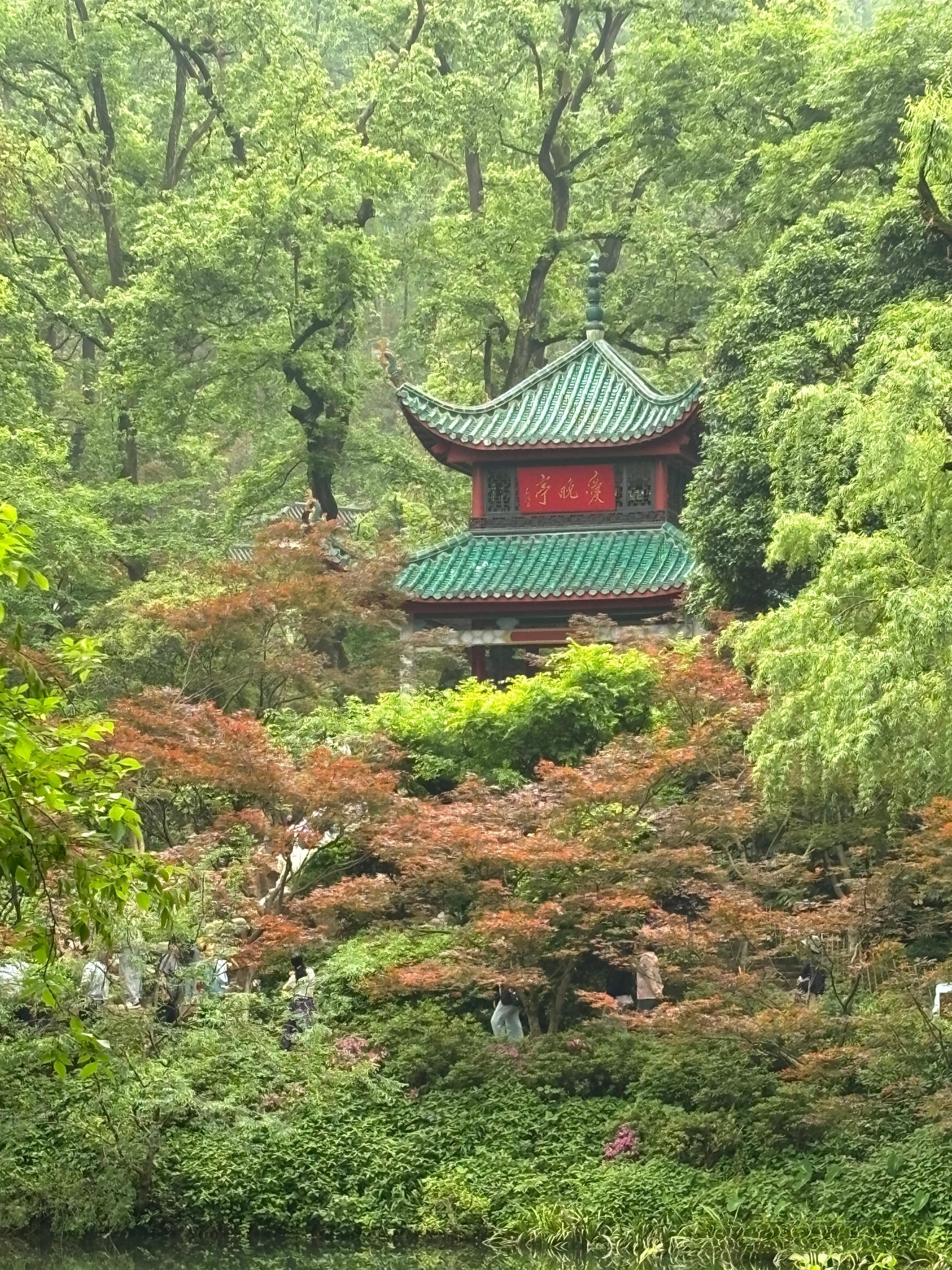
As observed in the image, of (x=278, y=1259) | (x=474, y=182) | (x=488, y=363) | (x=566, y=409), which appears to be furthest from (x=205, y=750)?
(x=474, y=182)

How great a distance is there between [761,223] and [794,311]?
5.83 metres

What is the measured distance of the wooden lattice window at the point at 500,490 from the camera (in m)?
20.6

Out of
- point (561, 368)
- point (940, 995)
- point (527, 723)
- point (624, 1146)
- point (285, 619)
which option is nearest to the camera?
point (624, 1146)

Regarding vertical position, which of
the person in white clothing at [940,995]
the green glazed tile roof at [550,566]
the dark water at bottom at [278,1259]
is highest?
the green glazed tile roof at [550,566]

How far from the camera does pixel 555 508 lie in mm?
20297

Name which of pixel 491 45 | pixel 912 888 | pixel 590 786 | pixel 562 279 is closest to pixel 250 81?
pixel 491 45

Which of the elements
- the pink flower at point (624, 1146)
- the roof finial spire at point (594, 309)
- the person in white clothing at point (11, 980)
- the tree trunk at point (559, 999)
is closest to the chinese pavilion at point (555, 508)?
the roof finial spire at point (594, 309)

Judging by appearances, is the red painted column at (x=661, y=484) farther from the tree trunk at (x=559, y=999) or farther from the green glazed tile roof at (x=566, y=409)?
the tree trunk at (x=559, y=999)

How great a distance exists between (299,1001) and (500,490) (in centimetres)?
996

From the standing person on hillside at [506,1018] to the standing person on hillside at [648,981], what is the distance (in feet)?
2.87

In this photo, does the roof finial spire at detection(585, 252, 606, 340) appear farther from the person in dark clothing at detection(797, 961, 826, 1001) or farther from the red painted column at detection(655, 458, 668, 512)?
the person in dark clothing at detection(797, 961, 826, 1001)

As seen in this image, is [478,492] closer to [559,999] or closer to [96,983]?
[559,999]

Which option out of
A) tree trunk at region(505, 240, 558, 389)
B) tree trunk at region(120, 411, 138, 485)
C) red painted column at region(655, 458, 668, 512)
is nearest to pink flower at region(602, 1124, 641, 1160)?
red painted column at region(655, 458, 668, 512)

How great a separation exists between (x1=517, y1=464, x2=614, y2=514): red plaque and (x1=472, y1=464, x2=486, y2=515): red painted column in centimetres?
46
